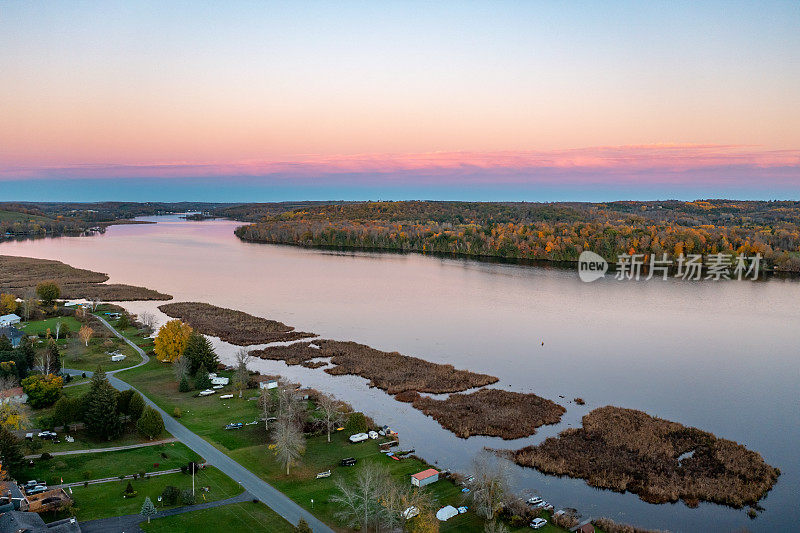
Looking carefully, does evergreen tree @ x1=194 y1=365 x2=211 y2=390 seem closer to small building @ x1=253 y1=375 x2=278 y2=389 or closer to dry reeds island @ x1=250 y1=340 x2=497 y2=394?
small building @ x1=253 y1=375 x2=278 y2=389

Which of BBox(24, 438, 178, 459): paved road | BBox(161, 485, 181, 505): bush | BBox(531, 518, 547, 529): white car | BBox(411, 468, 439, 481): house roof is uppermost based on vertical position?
BBox(161, 485, 181, 505): bush

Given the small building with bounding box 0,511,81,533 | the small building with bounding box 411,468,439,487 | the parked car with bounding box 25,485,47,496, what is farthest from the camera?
the small building with bounding box 411,468,439,487

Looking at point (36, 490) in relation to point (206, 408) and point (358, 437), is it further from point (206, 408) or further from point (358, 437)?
point (358, 437)

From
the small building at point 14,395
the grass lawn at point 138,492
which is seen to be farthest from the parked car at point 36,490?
the small building at point 14,395

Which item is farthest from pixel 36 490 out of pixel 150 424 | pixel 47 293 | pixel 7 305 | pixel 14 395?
pixel 47 293

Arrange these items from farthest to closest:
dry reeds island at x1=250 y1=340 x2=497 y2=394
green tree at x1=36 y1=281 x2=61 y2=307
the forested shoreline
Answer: the forested shoreline → green tree at x1=36 y1=281 x2=61 y2=307 → dry reeds island at x1=250 y1=340 x2=497 y2=394

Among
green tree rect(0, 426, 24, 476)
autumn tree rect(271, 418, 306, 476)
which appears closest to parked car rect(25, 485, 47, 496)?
green tree rect(0, 426, 24, 476)
